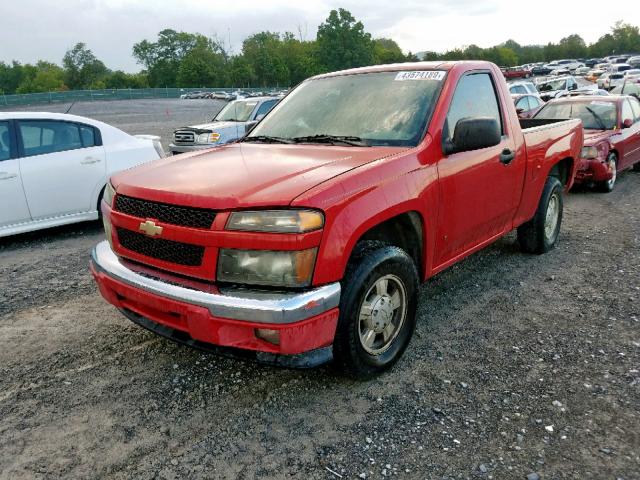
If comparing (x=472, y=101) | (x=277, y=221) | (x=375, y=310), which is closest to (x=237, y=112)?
(x=472, y=101)

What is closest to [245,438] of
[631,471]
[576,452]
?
[576,452]

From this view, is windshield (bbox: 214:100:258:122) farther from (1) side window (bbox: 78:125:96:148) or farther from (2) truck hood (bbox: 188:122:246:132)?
(1) side window (bbox: 78:125:96:148)

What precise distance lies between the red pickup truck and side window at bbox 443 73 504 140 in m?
0.02

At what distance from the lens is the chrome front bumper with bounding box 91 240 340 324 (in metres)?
2.60

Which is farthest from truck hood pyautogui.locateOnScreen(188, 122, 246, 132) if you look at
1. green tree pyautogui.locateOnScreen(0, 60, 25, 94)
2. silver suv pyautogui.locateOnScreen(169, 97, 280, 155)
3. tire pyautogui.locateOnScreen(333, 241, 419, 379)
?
green tree pyautogui.locateOnScreen(0, 60, 25, 94)

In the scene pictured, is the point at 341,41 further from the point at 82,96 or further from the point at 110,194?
the point at 110,194

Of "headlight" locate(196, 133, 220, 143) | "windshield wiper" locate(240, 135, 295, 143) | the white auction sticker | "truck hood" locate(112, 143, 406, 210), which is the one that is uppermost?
the white auction sticker

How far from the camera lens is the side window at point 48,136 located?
21.0 ft

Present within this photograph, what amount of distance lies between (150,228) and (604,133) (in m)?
8.45

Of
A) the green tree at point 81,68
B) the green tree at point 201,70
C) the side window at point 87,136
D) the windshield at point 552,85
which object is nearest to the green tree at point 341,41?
the green tree at point 201,70

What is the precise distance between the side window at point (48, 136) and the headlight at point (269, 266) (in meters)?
4.83

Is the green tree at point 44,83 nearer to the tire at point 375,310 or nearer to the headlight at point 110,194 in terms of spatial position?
the headlight at point 110,194

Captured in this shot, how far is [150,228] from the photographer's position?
9.72ft

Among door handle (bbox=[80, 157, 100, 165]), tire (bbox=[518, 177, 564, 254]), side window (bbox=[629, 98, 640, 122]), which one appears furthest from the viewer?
Result: side window (bbox=[629, 98, 640, 122])
